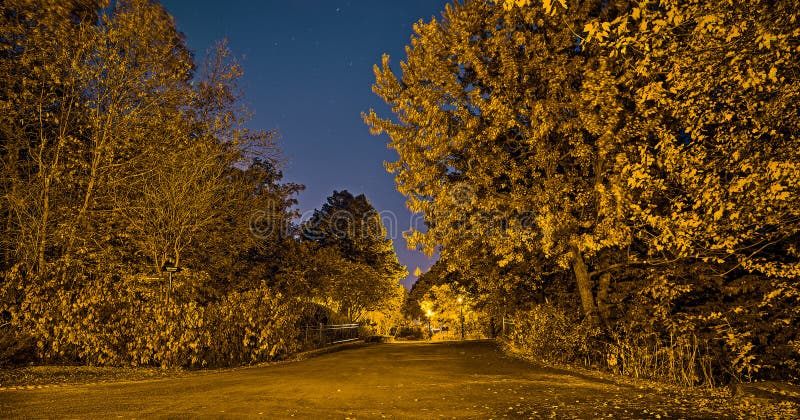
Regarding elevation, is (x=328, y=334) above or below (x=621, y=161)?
below

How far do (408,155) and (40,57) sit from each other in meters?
10.4

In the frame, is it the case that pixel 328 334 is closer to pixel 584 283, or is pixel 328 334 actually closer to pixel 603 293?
pixel 584 283

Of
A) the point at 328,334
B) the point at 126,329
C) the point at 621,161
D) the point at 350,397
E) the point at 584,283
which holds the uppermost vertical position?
the point at 621,161

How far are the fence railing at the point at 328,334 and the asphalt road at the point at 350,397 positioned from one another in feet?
32.4

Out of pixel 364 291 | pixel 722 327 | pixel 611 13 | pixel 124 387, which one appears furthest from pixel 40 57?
pixel 364 291

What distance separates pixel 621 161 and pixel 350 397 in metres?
5.92

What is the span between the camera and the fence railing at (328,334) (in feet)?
68.6

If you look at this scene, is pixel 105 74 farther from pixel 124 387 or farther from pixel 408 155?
pixel 124 387

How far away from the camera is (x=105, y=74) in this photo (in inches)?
603

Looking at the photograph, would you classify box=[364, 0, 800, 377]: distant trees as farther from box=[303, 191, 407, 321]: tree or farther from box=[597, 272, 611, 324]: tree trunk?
box=[303, 191, 407, 321]: tree

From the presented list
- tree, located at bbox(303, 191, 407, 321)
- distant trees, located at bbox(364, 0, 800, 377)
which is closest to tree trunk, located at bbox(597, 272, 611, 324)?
distant trees, located at bbox(364, 0, 800, 377)

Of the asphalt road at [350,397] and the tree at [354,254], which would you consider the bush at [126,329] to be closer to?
the asphalt road at [350,397]

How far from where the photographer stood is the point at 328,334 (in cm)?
2412

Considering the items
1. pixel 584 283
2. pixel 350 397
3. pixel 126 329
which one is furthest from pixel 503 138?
pixel 126 329
